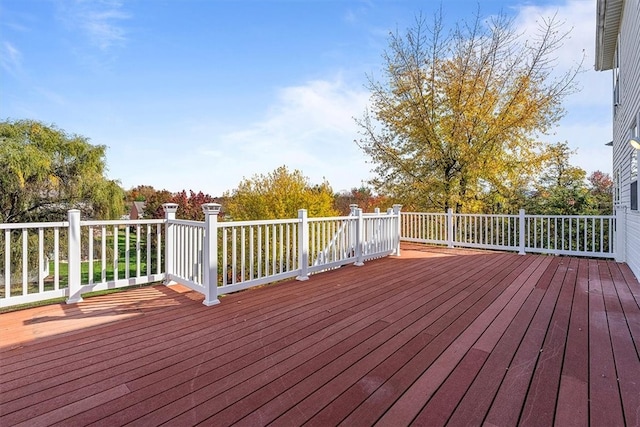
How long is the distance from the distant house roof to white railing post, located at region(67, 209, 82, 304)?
9.39 meters

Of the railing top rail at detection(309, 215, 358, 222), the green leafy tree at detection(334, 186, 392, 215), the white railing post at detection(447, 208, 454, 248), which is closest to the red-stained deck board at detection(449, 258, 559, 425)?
the railing top rail at detection(309, 215, 358, 222)

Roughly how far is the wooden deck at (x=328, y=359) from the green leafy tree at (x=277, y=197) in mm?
4996

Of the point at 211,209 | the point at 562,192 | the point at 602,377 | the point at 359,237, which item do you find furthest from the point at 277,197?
the point at 562,192

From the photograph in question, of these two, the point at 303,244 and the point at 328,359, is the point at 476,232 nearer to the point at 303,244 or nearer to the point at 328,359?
the point at 303,244

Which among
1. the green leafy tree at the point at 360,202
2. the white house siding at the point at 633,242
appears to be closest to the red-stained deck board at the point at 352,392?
the white house siding at the point at 633,242

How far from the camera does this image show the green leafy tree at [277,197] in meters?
8.56

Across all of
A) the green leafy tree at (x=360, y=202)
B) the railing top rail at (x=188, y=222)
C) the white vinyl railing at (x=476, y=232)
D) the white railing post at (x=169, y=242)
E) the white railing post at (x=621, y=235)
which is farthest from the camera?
the green leafy tree at (x=360, y=202)

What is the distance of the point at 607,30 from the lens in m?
6.85

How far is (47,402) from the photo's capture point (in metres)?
1.58

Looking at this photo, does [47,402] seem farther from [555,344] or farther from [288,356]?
[555,344]

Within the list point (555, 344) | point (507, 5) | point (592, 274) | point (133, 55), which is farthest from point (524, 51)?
point (133, 55)

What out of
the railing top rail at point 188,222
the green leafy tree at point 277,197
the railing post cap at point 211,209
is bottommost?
the railing top rail at point 188,222

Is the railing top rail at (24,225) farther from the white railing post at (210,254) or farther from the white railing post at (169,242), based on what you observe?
the white railing post at (210,254)

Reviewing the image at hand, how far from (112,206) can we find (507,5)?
13.3 m
